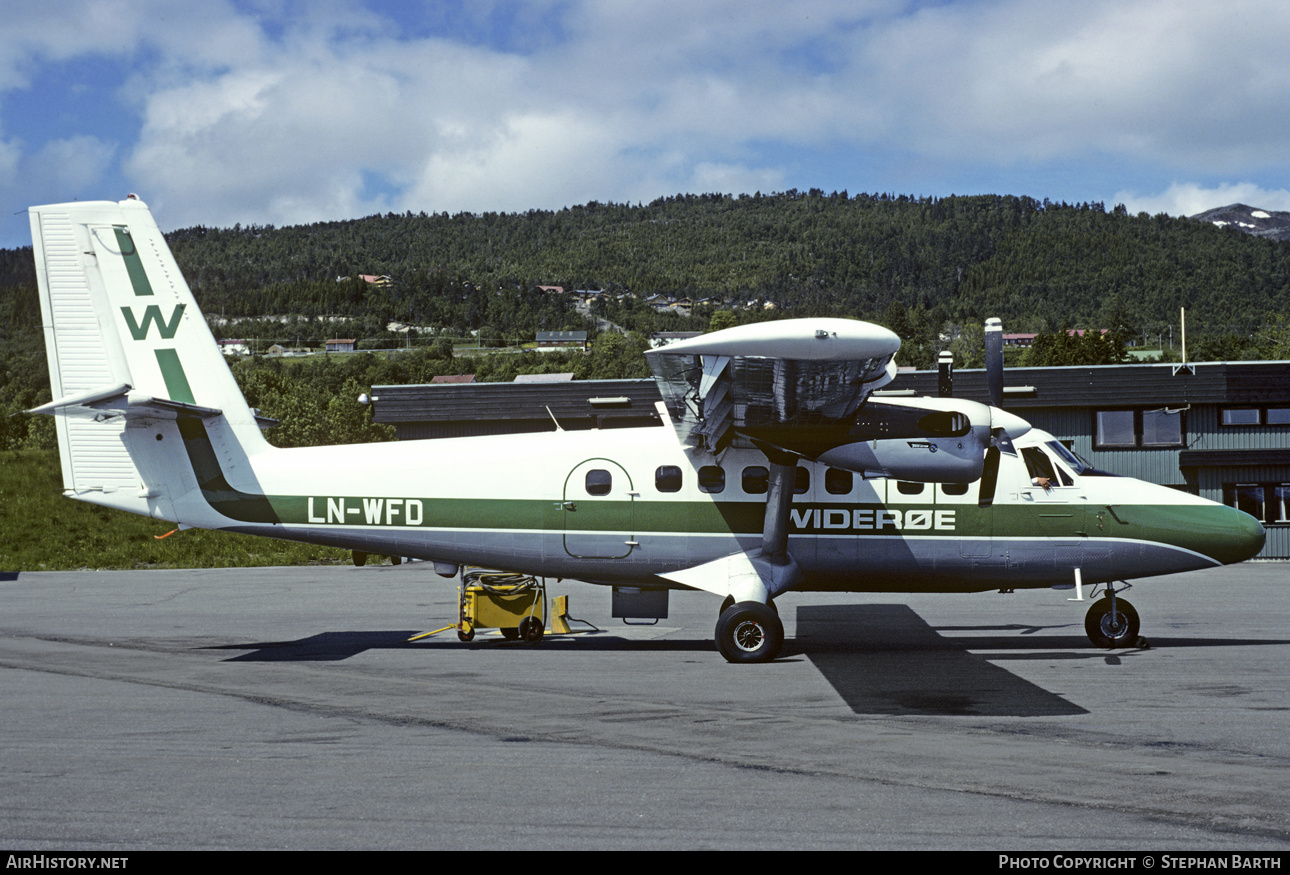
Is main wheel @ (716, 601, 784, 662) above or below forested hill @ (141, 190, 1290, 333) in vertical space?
below

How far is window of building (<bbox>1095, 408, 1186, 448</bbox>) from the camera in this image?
3466 centimetres

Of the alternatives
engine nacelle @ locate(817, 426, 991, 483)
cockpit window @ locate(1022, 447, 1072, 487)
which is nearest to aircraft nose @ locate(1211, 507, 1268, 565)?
cockpit window @ locate(1022, 447, 1072, 487)

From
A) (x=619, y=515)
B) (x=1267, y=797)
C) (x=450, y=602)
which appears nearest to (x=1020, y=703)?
(x=1267, y=797)

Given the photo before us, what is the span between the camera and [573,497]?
1534 cm

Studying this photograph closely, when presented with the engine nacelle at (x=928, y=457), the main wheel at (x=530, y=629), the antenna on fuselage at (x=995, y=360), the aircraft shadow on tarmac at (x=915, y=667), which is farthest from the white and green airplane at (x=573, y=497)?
the engine nacelle at (x=928, y=457)

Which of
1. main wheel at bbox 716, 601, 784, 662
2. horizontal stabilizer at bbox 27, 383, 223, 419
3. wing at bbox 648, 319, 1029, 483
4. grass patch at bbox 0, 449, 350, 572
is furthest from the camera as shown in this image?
grass patch at bbox 0, 449, 350, 572

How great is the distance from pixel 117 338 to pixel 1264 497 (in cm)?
3446

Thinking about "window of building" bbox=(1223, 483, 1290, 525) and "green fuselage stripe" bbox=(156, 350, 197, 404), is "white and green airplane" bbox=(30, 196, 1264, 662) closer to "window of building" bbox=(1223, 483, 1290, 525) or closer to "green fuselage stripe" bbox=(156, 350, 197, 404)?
"green fuselage stripe" bbox=(156, 350, 197, 404)

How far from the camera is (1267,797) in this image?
7801mm

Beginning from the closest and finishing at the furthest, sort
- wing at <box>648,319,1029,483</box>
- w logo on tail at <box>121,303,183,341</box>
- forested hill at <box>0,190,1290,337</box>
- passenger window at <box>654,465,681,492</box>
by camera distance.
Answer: wing at <box>648,319,1029,483</box>
w logo on tail at <box>121,303,183,341</box>
passenger window at <box>654,465,681,492</box>
forested hill at <box>0,190,1290,337</box>

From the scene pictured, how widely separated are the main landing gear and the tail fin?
13021mm

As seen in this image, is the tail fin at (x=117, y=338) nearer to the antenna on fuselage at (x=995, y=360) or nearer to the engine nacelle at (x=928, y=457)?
the engine nacelle at (x=928, y=457)

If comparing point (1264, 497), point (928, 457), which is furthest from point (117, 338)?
point (1264, 497)
